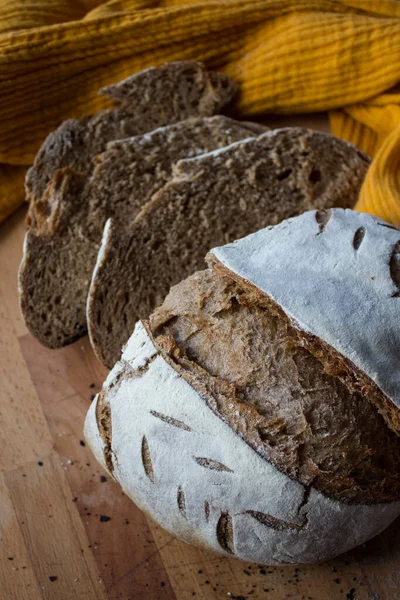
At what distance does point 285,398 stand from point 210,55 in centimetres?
157

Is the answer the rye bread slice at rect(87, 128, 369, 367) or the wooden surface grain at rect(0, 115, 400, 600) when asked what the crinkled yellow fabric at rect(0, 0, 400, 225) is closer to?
the rye bread slice at rect(87, 128, 369, 367)

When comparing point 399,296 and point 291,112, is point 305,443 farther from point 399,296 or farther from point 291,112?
point 291,112

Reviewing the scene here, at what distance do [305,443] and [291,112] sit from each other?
1.55 metres

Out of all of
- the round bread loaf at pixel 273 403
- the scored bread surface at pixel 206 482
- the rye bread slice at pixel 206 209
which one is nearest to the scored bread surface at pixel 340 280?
the round bread loaf at pixel 273 403

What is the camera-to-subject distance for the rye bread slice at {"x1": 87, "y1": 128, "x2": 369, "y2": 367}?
2.34m

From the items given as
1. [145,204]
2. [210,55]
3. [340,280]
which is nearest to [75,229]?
[145,204]

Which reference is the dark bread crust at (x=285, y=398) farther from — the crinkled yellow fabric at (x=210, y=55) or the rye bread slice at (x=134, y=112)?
the crinkled yellow fabric at (x=210, y=55)

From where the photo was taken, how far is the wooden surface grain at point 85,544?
210 centimetres

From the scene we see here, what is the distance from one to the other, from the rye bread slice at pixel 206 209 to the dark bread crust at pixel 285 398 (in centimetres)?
49

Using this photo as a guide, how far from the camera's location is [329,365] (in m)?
1.76

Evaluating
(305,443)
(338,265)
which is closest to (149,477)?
(305,443)

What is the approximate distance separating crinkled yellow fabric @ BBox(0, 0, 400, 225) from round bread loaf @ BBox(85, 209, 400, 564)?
1.00 meters

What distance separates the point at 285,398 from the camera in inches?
70.2

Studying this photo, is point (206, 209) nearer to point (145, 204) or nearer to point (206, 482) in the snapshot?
point (145, 204)
